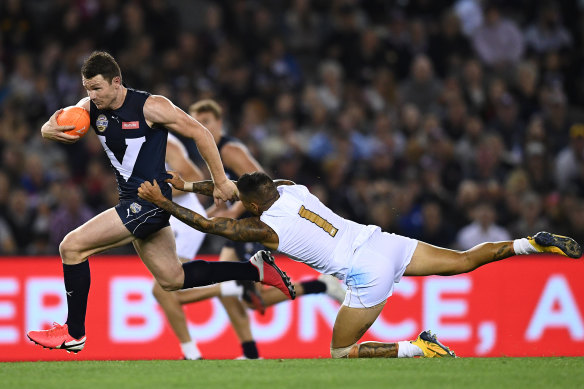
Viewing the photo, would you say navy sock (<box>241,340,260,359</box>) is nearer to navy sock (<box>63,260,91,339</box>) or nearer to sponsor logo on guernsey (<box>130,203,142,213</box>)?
navy sock (<box>63,260,91,339</box>)

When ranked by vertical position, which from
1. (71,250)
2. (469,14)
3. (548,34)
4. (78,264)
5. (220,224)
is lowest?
(78,264)

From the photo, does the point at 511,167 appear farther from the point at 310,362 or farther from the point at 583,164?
the point at 310,362

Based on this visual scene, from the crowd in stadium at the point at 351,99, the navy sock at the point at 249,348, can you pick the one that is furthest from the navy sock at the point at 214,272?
the crowd in stadium at the point at 351,99

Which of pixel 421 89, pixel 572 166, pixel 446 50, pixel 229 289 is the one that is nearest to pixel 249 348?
pixel 229 289

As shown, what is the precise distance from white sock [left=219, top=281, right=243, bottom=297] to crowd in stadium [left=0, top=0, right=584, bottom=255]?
9.19 feet

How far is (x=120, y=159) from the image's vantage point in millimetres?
7172

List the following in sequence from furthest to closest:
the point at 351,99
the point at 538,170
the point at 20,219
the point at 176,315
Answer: the point at 351,99, the point at 538,170, the point at 20,219, the point at 176,315

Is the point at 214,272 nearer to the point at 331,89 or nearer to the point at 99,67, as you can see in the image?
the point at 99,67

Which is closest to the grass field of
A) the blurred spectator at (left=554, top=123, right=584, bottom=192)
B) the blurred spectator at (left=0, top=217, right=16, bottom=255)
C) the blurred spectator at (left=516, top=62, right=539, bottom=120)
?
the blurred spectator at (left=0, top=217, right=16, bottom=255)

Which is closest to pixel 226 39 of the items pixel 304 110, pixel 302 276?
pixel 304 110

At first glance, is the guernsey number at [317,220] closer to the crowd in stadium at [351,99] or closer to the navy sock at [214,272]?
the navy sock at [214,272]

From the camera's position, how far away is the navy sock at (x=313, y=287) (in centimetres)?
938

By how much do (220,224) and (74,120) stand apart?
1.25 meters

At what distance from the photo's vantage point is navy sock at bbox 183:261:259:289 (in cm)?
756
